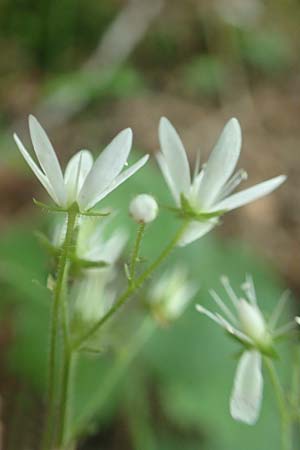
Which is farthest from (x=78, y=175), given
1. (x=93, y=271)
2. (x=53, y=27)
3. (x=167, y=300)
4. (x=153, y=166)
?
(x=53, y=27)

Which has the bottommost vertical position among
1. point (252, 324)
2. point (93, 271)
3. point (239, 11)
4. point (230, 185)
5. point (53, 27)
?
point (252, 324)

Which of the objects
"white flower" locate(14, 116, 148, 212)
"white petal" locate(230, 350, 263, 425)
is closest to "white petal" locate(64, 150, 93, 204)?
"white flower" locate(14, 116, 148, 212)

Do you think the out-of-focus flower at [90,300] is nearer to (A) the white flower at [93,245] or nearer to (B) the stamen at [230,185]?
(A) the white flower at [93,245]

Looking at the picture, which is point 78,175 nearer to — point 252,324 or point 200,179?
point 200,179

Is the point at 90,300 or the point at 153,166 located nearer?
the point at 90,300

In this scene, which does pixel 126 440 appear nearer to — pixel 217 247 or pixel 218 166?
pixel 217 247

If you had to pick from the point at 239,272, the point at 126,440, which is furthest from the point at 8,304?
the point at 239,272

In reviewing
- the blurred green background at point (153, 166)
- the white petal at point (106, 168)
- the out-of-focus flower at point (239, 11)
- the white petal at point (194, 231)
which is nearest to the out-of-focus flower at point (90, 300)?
the blurred green background at point (153, 166)
